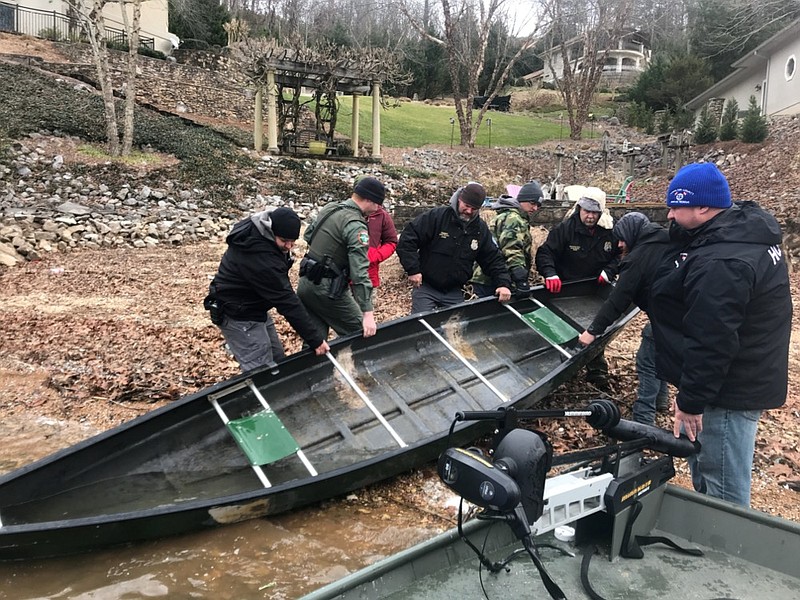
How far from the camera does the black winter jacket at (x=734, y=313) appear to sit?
2.73 m

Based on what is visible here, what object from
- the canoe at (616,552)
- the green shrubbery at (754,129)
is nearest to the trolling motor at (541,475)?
the canoe at (616,552)

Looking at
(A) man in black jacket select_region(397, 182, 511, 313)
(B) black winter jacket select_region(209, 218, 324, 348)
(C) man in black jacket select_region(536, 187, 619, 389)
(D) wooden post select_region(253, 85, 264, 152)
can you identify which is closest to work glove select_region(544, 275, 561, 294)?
(C) man in black jacket select_region(536, 187, 619, 389)

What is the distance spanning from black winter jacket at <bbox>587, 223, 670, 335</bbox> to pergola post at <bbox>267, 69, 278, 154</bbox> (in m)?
16.4

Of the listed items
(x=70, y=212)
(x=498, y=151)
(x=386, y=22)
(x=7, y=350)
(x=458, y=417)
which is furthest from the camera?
(x=386, y=22)

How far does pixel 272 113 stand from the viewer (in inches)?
746

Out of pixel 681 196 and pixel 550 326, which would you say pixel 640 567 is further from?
pixel 550 326

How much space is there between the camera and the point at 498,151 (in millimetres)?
26500

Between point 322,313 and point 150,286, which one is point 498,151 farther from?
point 322,313

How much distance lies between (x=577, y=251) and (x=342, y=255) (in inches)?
101

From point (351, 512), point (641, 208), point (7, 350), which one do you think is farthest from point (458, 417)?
point (641, 208)

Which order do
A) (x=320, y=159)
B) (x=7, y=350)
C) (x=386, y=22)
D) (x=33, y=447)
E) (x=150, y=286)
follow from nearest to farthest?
(x=33, y=447) → (x=7, y=350) → (x=150, y=286) → (x=320, y=159) → (x=386, y=22)

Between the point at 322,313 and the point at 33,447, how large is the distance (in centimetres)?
250

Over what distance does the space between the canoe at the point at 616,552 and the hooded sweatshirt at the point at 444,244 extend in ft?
9.96

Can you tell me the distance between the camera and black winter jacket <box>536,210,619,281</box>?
6.03 metres
